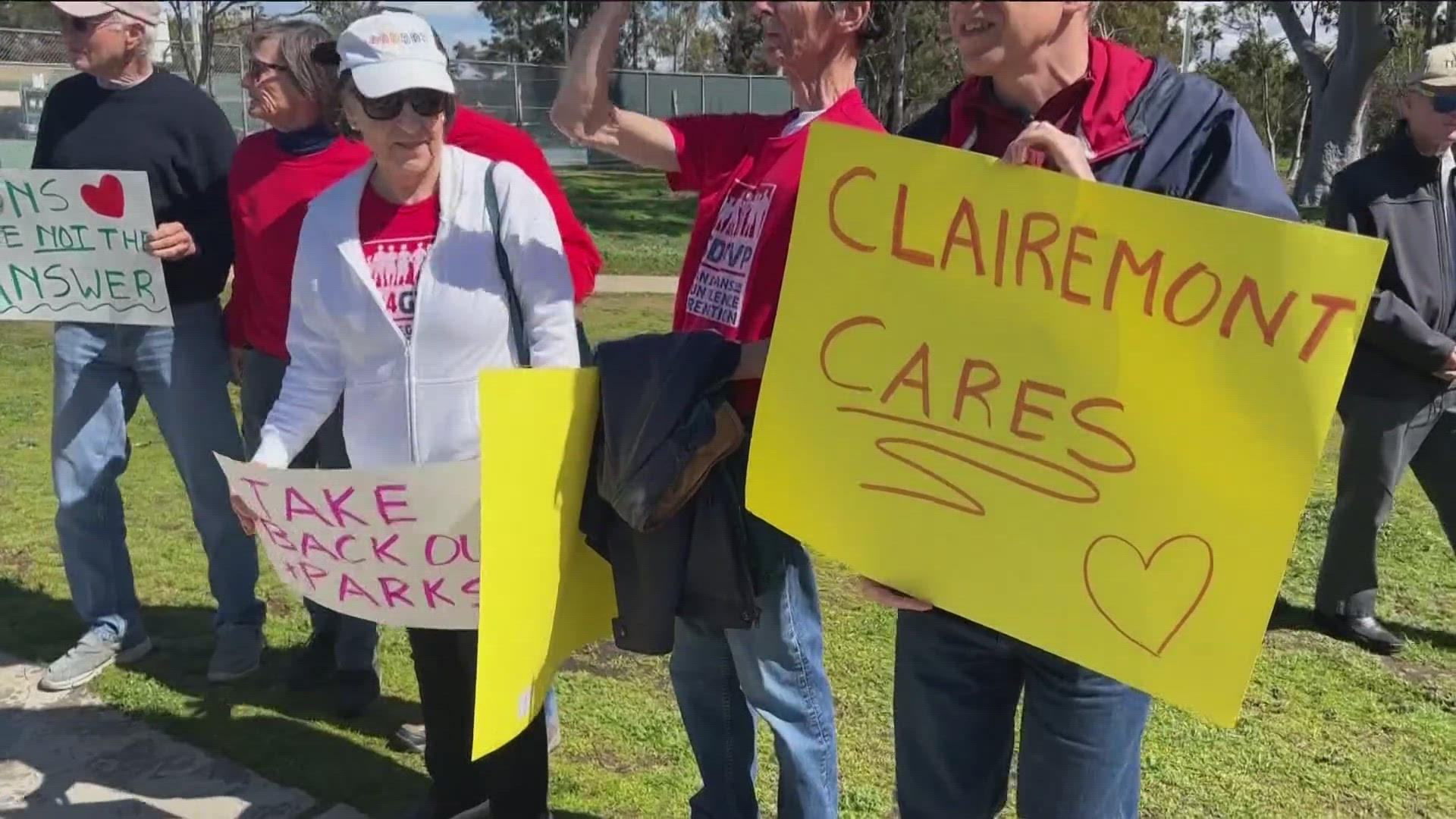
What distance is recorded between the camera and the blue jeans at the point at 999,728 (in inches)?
70.5

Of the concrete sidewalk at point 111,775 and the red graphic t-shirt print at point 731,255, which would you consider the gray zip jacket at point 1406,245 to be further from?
the concrete sidewalk at point 111,775

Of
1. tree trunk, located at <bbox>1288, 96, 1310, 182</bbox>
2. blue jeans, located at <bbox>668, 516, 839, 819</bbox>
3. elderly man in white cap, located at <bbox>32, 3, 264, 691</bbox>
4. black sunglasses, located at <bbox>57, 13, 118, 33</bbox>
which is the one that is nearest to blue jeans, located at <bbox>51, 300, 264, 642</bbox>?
elderly man in white cap, located at <bbox>32, 3, 264, 691</bbox>

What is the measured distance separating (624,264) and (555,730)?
1057cm

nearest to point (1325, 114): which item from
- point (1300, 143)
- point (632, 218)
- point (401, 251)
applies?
point (632, 218)

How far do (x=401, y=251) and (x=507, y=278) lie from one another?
215 mm

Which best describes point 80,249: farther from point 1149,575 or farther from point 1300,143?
point 1300,143

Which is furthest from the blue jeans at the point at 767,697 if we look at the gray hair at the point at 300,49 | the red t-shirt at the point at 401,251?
the gray hair at the point at 300,49

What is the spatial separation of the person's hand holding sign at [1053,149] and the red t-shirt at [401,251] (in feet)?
4.07

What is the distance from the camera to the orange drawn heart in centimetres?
153

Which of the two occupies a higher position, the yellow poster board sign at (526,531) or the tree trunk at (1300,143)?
the yellow poster board sign at (526,531)

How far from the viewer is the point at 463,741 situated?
2779mm

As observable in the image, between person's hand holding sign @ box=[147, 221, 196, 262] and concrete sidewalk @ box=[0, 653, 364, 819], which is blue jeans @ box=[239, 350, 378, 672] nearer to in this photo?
person's hand holding sign @ box=[147, 221, 196, 262]

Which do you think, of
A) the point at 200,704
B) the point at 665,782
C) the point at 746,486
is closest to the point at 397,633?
the point at 200,704

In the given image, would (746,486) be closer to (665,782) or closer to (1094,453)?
(1094,453)
